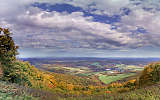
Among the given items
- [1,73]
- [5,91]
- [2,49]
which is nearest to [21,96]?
[5,91]

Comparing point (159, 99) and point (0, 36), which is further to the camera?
point (0, 36)

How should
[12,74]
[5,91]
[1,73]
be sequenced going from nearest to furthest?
[5,91]
[1,73]
[12,74]

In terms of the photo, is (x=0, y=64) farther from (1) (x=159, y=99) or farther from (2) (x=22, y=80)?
(1) (x=159, y=99)

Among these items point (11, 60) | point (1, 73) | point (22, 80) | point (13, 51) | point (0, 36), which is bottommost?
point (22, 80)

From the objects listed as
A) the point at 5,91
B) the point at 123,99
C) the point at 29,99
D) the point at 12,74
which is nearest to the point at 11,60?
the point at 12,74

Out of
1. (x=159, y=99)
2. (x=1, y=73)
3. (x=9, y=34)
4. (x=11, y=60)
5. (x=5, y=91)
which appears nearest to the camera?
(x=159, y=99)

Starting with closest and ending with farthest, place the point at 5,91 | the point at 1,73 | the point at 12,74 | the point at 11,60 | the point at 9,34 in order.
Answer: the point at 5,91 → the point at 1,73 → the point at 12,74 → the point at 11,60 → the point at 9,34

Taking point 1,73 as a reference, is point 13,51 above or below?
above

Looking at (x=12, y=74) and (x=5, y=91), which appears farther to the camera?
(x=12, y=74)

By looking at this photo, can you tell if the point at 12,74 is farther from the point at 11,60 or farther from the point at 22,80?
the point at 11,60
